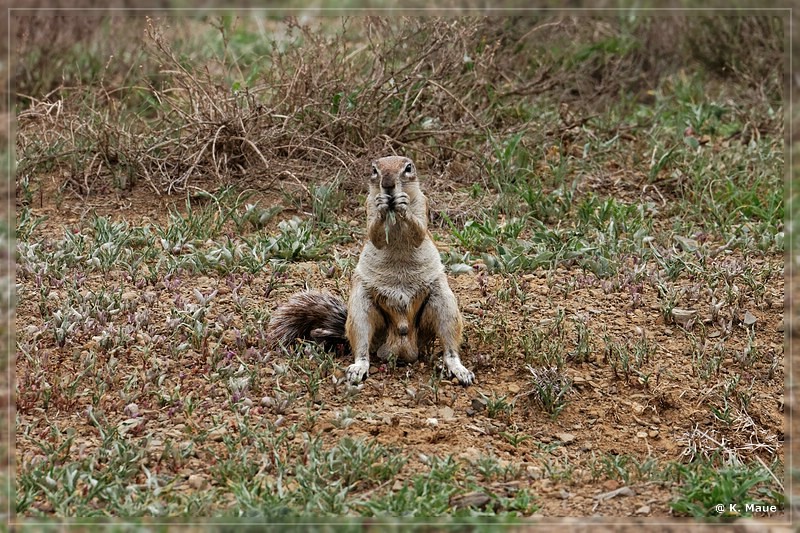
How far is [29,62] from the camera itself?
8398 mm

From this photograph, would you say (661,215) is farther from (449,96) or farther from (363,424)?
(363,424)

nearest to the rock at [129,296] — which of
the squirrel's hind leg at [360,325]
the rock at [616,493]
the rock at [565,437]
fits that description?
the squirrel's hind leg at [360,325]

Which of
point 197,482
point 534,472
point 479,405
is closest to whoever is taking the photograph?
point 197,482

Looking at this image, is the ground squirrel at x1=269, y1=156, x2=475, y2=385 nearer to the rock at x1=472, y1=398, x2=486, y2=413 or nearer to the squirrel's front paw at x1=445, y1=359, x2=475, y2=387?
the squirrel's front paw at x1=445, y1=359, x2=475, y2=387

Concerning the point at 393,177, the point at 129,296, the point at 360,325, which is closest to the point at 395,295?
the point at 360,325

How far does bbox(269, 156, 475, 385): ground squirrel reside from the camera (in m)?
4.85

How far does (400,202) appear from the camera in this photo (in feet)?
15.6

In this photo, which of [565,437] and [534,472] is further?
[565,437]

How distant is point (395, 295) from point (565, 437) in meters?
1.00

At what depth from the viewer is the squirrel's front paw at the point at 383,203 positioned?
4777 mm

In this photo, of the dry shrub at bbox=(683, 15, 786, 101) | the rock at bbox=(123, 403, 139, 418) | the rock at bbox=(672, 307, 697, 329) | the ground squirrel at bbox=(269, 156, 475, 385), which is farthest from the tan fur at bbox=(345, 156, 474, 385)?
the dry shrub at bbox=(683, 15, 786, 101)

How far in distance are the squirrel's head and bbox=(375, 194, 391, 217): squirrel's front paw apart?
0.02m

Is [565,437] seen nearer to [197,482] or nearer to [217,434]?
[217,434]

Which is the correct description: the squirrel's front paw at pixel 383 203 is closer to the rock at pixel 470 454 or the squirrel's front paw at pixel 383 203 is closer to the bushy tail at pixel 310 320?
the bushy tail at pixel 310 320
